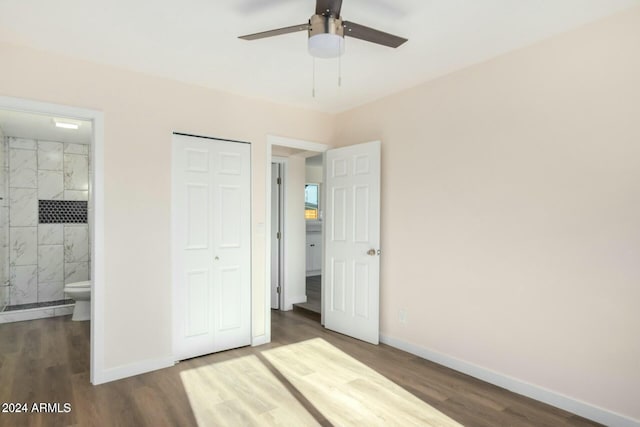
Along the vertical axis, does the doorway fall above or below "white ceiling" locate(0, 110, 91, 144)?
below

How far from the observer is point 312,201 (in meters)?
8.37

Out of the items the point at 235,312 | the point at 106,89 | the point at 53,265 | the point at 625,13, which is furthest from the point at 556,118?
the point at 53,265

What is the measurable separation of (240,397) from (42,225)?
4.42 meters

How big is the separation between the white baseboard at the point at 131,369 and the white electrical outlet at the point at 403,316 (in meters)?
2.19

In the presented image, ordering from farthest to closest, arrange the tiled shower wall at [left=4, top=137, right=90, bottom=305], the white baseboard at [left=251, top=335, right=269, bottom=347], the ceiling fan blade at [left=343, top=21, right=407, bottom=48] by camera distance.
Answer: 1. the tiled shower wall at [left=4, top=137, right=90, bottom=305]
2. the white baseboard at [left=251, top=335, right=269, bottom=347]
3. the ceiling fan blade at [left=343, top=21, right=407, bottom=48]

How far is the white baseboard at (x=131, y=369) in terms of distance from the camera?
2877 mm

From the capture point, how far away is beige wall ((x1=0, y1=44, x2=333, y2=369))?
2.79m

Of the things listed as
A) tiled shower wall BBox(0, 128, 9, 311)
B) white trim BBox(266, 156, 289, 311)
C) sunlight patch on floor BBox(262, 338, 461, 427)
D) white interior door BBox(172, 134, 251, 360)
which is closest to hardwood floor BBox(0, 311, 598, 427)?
sunlight patch on floor BBox(262, 338, 461, 427)

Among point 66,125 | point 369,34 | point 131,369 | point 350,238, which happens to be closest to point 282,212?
Result: point 350,238

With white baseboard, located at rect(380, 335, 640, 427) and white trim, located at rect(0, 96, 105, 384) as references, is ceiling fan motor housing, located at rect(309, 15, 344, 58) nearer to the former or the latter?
white trim, located at rect(0, 96, 105, 384)

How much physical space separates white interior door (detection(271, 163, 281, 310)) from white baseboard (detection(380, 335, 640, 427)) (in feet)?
7.24

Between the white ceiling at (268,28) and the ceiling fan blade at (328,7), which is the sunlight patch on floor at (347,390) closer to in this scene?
the ceiling fan blade at (328,7)

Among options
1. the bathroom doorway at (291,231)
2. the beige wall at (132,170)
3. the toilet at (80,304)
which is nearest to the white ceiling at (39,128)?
the beige wall at (132,170)

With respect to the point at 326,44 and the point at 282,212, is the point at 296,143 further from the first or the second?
the point at 326,44
